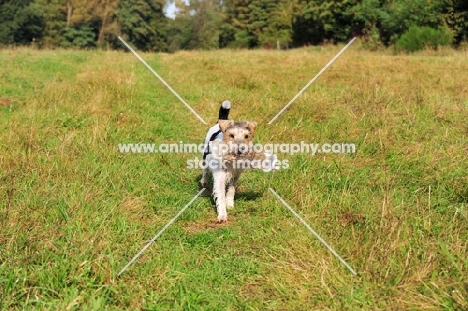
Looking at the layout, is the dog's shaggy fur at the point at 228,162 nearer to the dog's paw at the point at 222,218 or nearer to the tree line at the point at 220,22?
the dog's paw at the point at 222,218

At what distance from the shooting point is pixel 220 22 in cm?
6738

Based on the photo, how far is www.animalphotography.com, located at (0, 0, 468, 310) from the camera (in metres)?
3.28

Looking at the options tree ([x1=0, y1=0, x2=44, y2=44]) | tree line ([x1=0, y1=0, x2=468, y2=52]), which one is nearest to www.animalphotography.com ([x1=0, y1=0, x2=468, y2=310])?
tree line ([x1=0, y1=0, x2=468, y2=52])

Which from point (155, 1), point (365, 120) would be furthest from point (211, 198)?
point (155, 1)

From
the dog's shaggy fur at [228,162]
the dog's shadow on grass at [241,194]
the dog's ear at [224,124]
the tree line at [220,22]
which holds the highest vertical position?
the tree line at [220,22]

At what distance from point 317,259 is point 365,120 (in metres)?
5.07

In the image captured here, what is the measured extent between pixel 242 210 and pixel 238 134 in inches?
44.4

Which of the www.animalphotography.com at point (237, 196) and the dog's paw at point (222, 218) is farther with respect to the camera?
the dog's paw at point (222, 218)

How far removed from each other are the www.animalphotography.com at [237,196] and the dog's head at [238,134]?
0.02 meters

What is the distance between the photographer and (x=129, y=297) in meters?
3.20

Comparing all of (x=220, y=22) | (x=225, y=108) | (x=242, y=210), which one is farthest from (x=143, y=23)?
(x=242, y=210)

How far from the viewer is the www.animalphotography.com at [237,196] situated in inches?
129

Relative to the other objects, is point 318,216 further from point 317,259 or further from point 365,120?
point 365,120

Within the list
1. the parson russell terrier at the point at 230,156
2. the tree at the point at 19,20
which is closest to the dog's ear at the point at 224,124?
the parson russell terrier at the point at 230,156
